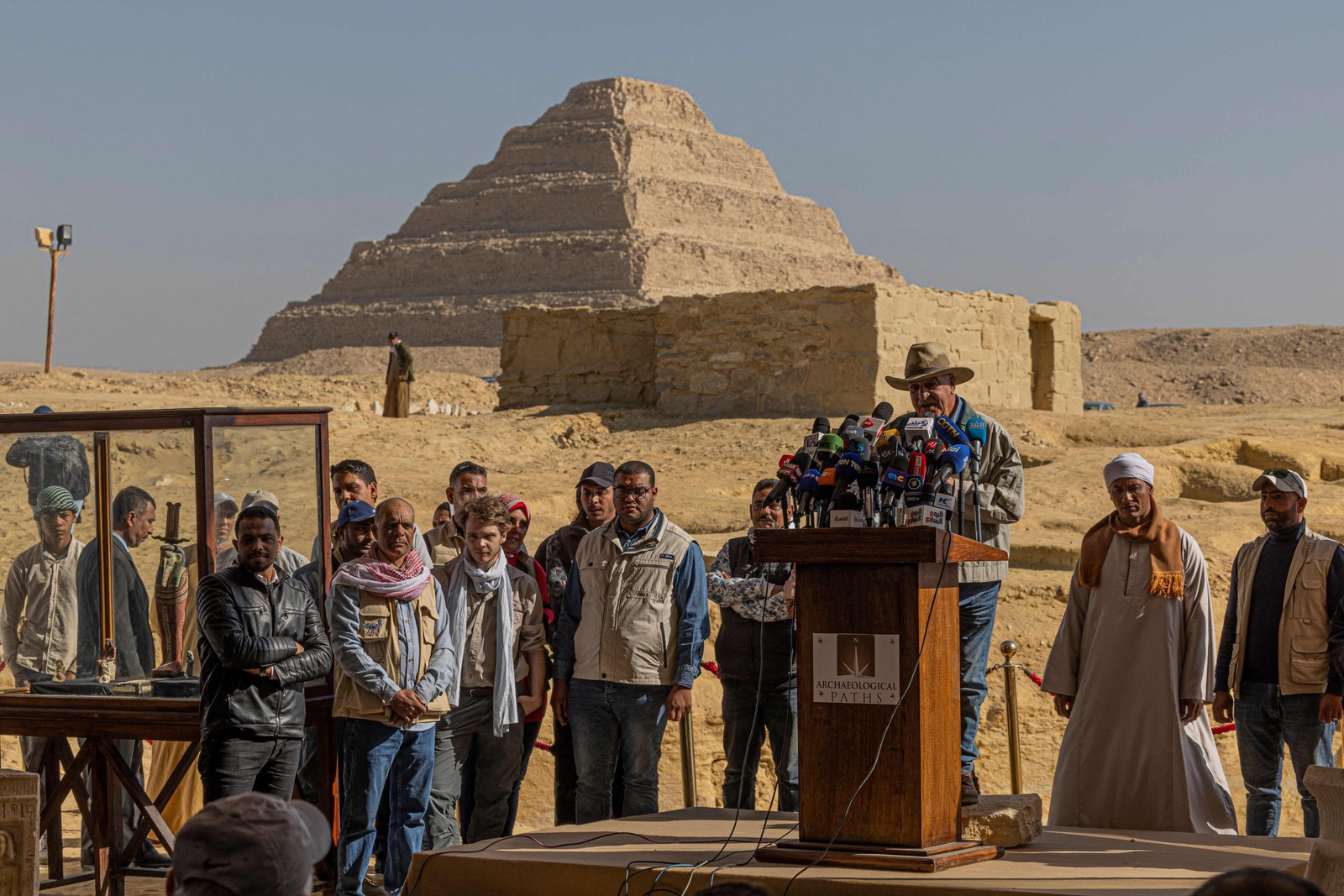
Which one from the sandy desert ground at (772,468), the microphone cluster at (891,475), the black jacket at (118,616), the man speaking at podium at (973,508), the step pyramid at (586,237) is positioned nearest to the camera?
the microphone cluster at (891,475)

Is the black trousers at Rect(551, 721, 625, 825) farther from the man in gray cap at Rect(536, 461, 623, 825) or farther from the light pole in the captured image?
the light pole

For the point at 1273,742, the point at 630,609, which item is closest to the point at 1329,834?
the point at 1273,742

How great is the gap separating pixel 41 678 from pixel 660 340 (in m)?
15.7

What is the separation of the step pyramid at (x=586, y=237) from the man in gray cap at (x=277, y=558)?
70600 millimetres

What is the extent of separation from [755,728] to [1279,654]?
224 cm

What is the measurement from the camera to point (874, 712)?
4531mm

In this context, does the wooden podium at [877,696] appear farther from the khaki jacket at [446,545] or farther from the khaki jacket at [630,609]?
the khaki jacket at [446,545]

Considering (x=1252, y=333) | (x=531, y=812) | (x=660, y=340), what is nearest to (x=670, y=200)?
(x=1252, y=333)

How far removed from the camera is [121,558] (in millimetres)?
6582

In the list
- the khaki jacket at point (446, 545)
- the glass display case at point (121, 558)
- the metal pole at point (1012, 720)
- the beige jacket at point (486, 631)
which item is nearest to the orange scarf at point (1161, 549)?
the metal pole at point (1012, 720)

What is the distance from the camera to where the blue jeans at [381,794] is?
18.8 ft

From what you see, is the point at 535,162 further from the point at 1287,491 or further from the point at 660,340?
the point at 1287,491

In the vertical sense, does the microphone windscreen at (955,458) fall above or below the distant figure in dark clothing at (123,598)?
above

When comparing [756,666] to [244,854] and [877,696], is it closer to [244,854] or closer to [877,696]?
[877,696]
